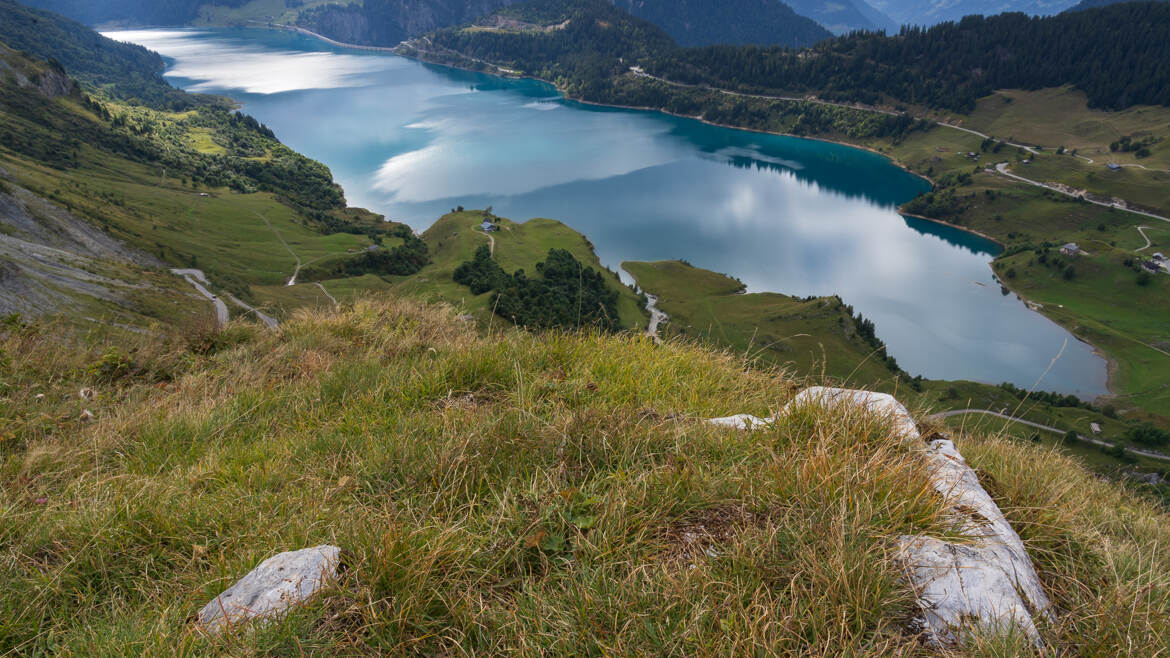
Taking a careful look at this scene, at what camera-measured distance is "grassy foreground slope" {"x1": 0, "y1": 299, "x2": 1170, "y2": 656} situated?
1969 millimetres

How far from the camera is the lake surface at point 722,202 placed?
70625 millimetres

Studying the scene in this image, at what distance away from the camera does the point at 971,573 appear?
219 centimetres

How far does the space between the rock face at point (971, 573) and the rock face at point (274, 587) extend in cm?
239

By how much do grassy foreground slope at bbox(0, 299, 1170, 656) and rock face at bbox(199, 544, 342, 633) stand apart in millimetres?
77

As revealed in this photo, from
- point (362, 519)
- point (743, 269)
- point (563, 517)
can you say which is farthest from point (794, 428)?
point (743, 269)

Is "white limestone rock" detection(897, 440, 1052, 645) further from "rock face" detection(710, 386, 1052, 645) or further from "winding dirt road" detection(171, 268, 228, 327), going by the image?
"winding dirt road" detection(171, 268, 228, 327)

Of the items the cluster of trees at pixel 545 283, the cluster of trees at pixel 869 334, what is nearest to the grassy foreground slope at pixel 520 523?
the cluster of trees at pixel 545 283

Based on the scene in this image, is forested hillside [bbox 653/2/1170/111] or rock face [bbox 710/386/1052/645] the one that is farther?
forested hillside [bbox 653/2/1170/111]

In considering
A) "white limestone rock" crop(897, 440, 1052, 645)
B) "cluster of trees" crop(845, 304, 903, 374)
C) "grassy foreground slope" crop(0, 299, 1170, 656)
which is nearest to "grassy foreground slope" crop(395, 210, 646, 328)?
"cluster of trees" crop(845, 304, 903, 374)

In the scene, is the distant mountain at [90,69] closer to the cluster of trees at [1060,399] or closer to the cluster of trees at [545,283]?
the cluster of trees at [545,283]

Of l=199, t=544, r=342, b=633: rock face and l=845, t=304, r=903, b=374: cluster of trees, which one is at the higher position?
l=199, t=544, r=342, b=633: rock face

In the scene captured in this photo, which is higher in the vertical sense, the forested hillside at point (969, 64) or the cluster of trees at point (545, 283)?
the forested hillside at point (969, 64)

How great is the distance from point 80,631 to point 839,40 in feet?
770

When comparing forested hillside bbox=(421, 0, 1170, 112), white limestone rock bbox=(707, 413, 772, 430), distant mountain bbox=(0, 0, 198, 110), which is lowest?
white limestone rock bbox=(707, 413, 772, 430)
